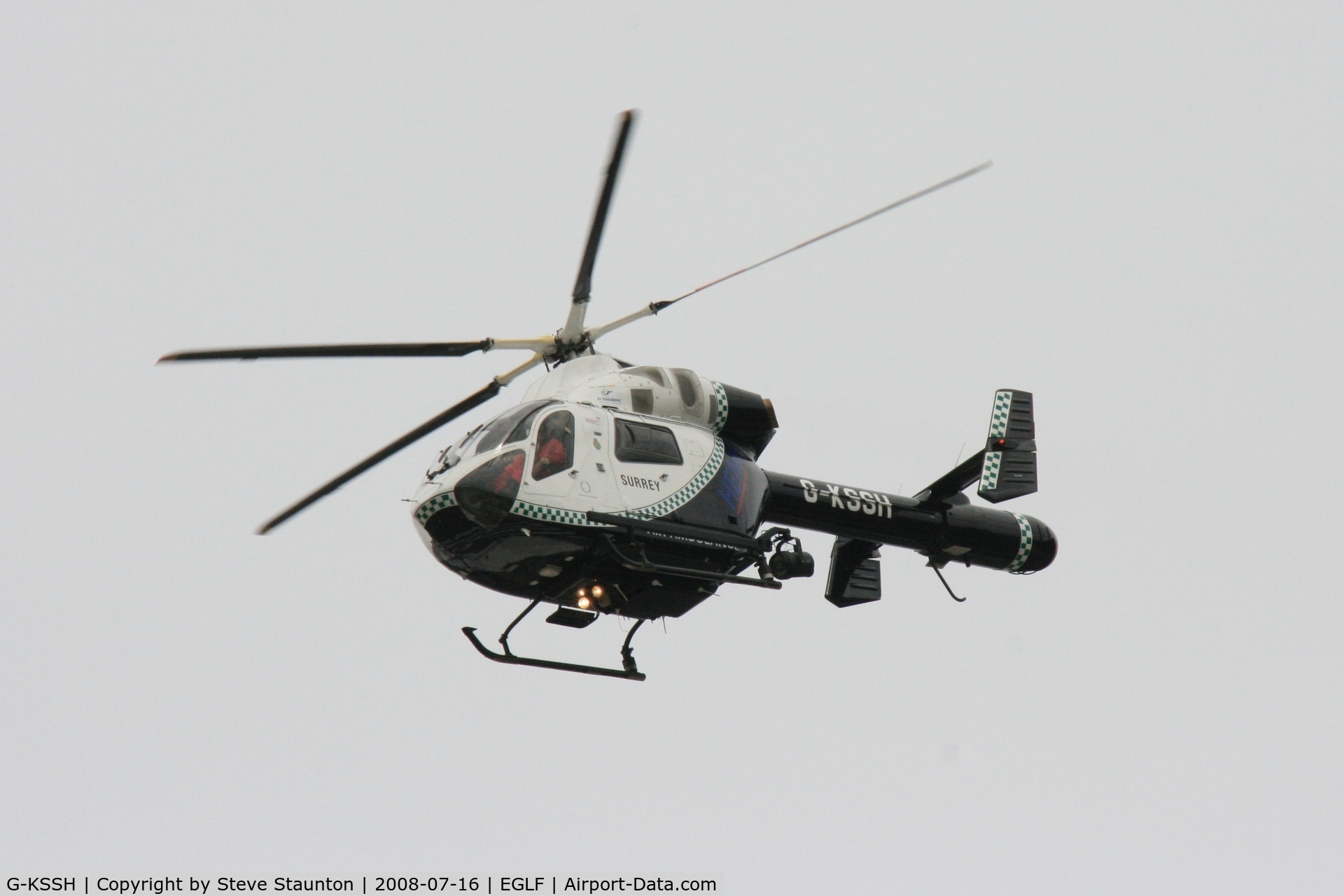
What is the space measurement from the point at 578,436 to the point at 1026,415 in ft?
21.1

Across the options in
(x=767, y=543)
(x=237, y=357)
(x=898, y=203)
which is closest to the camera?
(x=237, y=357)

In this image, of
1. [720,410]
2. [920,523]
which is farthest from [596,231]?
[920,523]

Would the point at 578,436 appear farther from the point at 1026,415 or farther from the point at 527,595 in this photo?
the point at 1026,415

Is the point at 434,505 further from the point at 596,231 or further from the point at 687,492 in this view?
the point at 596,231

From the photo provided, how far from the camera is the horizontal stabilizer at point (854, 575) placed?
19.7 meters

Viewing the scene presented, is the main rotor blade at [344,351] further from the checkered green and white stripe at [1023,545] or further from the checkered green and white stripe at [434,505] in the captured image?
the checkered green and white stripe at [1023,545]

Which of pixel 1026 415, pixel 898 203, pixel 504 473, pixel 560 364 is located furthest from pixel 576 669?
pixel 1026 415

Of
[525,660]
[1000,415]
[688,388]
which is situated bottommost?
[525,660]

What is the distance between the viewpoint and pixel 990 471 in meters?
19.0

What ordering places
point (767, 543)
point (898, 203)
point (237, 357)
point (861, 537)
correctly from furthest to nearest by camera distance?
1. point (861, 537)
2. point (767, 543)
3. point (898, 203)
4. point (237, 357)

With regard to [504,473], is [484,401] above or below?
above

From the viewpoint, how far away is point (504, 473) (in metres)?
15.4

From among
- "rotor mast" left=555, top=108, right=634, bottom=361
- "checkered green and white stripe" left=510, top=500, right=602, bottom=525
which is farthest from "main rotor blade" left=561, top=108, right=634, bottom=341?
"checkered green and white stripe" left=510, top=500, right=602, bottom=525

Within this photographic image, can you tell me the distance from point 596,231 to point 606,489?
8.37ft
